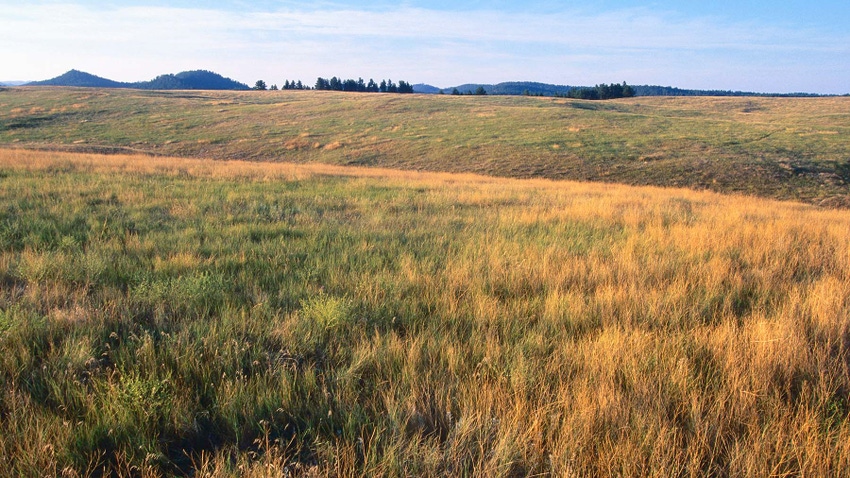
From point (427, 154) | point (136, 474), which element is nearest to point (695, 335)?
point (136, 474)

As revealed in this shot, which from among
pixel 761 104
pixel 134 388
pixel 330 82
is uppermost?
pixel 330 82

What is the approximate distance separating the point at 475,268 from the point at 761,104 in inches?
3199

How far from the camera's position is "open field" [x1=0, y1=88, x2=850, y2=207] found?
82.5ft

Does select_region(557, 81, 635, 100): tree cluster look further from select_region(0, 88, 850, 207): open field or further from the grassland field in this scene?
the grassland field

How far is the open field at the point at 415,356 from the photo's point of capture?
215 centimetres

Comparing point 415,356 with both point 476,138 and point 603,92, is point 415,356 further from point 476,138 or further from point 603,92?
point 603,92

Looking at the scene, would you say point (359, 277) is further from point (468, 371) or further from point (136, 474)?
point (136, 474)

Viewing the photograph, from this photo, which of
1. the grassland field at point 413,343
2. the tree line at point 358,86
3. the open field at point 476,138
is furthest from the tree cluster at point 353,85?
the grassland field at point 413,343

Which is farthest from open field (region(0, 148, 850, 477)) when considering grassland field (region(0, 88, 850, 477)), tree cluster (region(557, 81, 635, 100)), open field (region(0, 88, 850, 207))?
tree cluster (region(557, 81, 635, 100))

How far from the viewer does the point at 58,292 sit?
381 centimetres

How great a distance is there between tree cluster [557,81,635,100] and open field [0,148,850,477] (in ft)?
387

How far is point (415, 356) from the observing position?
2938 mm

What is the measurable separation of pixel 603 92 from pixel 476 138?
92.3 meters

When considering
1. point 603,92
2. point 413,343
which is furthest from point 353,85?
point 413,343
